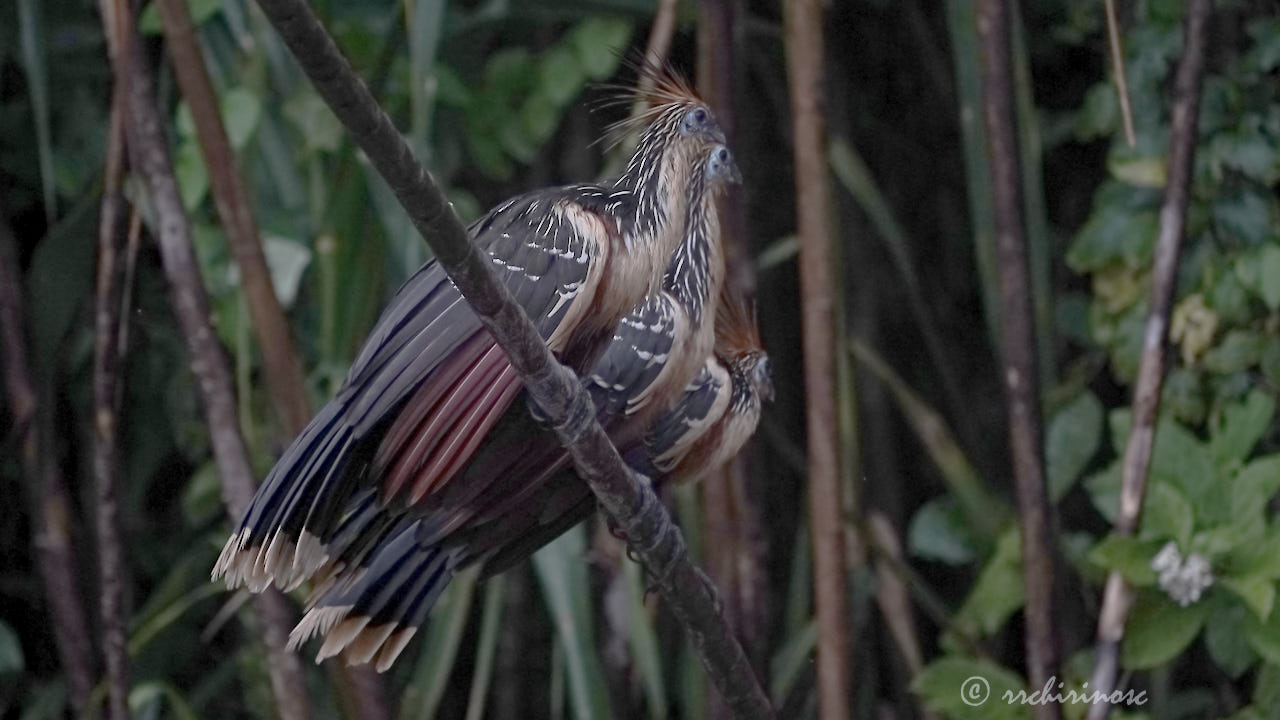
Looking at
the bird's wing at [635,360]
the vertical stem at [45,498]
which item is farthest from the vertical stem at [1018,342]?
the vertical stem at [45,498]

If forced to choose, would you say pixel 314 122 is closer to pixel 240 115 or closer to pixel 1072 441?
pixel 240 115

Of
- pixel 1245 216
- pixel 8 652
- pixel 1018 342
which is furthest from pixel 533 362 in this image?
pixel 8 652

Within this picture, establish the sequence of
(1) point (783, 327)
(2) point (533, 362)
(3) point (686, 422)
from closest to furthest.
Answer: (2) point (533, 362)
(3) point (686, 422)
(1) point (783, 327)

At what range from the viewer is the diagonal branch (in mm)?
884

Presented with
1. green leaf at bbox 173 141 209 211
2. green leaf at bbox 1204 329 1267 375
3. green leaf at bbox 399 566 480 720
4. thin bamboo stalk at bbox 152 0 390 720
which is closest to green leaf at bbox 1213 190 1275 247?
green leaf at bbox 1204 329 1267 375

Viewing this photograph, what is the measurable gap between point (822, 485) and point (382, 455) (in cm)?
63

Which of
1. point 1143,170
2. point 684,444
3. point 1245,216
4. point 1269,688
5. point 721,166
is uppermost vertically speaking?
point 721,166

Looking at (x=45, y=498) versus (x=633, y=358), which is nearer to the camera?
(x=633, y=358)

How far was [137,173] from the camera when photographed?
1997 mm

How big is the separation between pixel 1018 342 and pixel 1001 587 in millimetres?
360

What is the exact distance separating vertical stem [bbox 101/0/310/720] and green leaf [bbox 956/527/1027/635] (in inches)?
35.5

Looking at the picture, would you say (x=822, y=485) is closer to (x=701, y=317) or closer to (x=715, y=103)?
(x=701, y=317)

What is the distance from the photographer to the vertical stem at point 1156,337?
179cm

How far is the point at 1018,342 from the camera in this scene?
1874 mm
